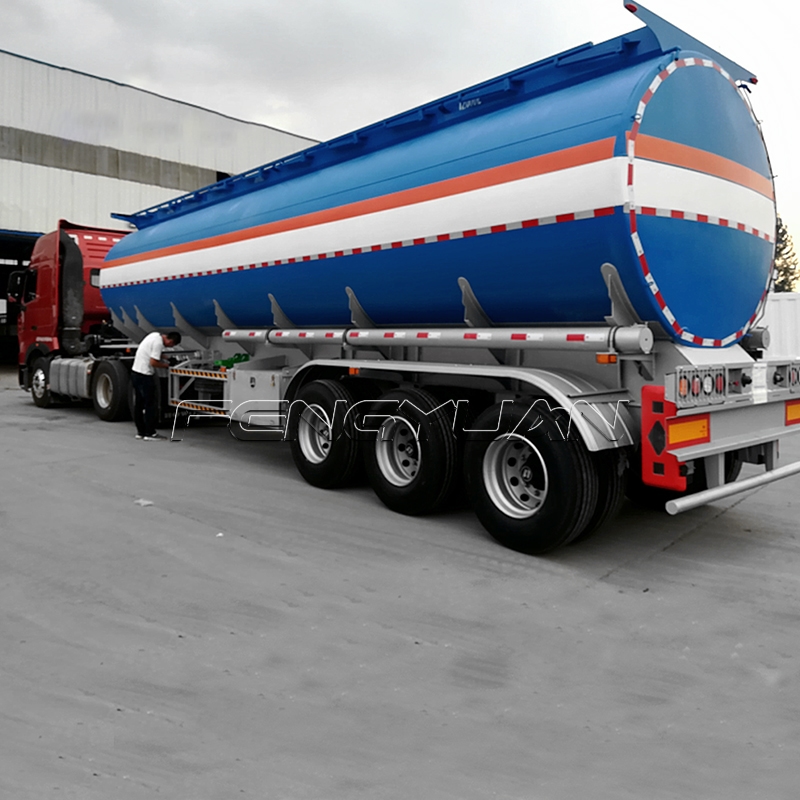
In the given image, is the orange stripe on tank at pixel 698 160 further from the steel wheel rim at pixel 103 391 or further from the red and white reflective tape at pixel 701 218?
the steel wheel rim at pixel 103 391

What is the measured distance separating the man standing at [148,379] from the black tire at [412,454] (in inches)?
176

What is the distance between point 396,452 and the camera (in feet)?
19.9

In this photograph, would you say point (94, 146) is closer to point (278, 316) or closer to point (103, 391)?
point (103, 391)

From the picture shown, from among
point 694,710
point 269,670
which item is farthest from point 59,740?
point 694,710

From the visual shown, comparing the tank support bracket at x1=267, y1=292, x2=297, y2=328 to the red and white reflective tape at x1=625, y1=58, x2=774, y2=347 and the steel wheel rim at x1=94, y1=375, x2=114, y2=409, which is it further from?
the steel wheel rim at x1=94, y1=375, x2=114, y2=409

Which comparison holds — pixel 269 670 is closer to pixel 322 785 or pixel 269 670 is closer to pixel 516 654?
pixel 322 785

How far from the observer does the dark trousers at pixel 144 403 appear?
9.68 metres

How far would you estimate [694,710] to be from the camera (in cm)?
290

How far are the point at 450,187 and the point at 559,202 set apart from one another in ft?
3.34

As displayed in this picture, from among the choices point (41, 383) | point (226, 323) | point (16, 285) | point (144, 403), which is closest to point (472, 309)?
point (226, 323)

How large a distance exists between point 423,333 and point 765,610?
124 inches

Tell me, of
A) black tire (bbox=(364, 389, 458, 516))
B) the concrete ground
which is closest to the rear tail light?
the concrete ground

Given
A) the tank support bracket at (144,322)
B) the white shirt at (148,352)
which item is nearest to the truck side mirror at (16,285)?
the tank support bracket at (144,322)

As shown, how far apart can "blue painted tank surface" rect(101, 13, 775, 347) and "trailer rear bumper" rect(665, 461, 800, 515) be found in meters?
0.99
